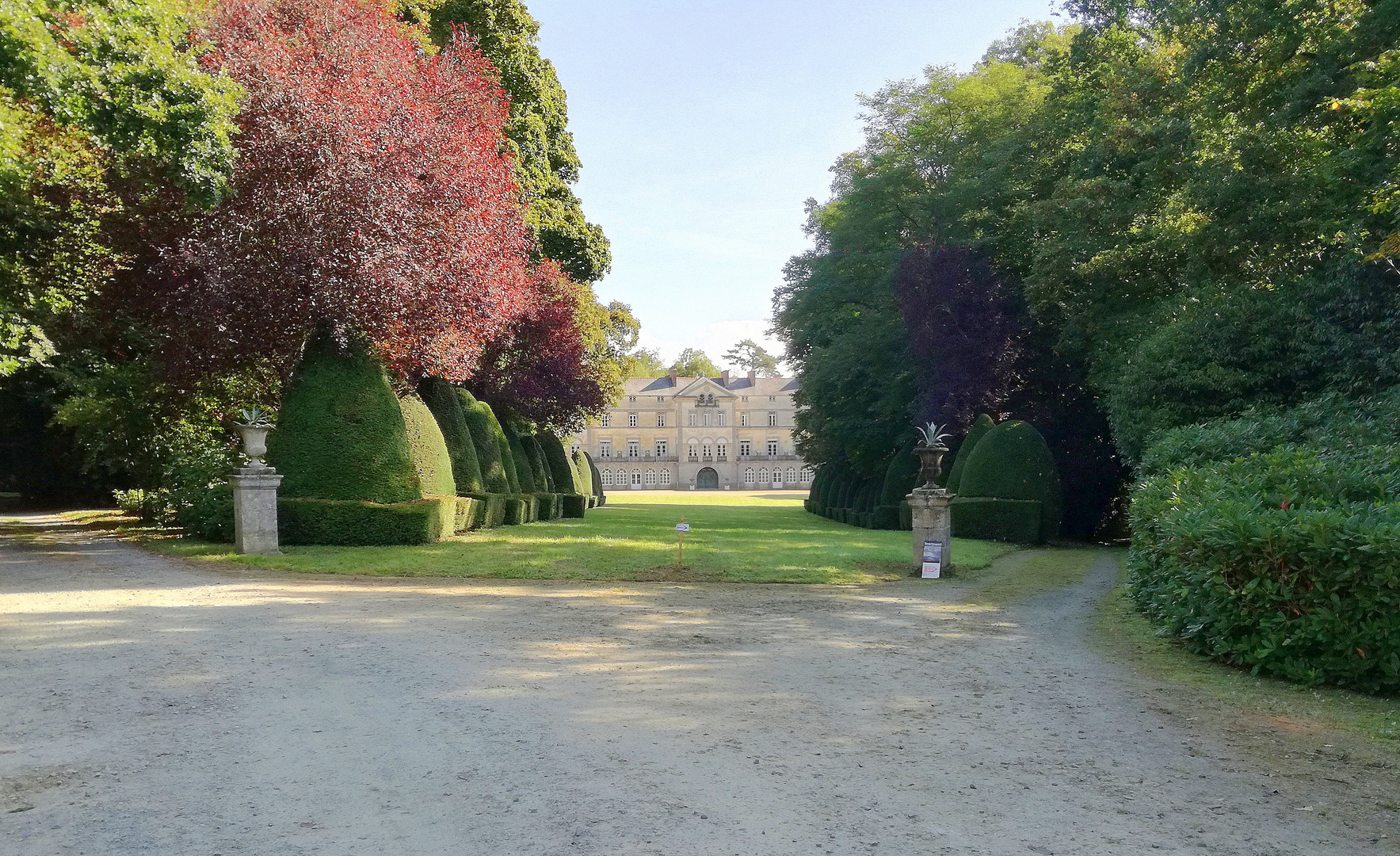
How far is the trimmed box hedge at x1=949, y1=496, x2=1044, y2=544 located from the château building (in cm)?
6432

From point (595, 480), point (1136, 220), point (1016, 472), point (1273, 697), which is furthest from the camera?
point (595, 480)

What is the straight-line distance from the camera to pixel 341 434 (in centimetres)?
1323

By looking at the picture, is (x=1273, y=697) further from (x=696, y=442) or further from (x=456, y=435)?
(x=696, y=442)

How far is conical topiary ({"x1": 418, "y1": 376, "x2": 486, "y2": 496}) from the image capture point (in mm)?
17672

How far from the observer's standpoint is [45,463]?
26766mm

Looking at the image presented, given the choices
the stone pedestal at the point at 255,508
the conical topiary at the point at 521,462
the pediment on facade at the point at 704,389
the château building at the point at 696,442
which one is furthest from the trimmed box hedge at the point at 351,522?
the château building at the point at 696,442

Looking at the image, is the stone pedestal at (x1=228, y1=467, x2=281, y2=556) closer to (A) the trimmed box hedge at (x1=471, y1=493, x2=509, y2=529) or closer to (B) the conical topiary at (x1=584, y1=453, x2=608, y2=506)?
(A) the trimmed box hedge at (x1=471, y1=493, x2=509, y2=529)

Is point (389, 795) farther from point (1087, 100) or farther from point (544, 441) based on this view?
point (544, 441)

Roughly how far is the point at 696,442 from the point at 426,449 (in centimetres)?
6905

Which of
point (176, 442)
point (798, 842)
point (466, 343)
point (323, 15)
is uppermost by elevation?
point (323, 15)

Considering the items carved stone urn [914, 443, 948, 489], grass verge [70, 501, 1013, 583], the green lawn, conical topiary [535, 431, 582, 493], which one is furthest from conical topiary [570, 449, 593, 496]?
carved stone urn [914, 443, 948, 489]

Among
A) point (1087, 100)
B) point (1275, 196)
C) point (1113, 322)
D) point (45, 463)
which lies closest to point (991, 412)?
point (1113, 322)

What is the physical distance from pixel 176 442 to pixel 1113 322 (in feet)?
59.1

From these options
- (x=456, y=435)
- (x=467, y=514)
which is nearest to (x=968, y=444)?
(x=456, y=435)
